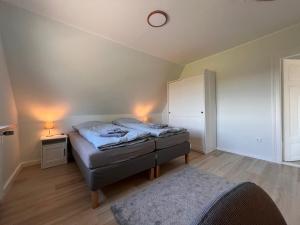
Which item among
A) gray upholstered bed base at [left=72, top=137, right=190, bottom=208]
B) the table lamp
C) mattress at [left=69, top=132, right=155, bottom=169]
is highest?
the table lamp

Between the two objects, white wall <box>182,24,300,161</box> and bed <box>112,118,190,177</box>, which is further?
white wall <box>182,24,300,161</box>

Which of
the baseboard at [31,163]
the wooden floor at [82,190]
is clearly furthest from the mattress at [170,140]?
the baseboard at [31,163]

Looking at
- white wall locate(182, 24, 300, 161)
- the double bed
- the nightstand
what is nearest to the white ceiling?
white wall locate(182, 24, 300, 161)

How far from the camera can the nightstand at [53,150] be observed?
8.52 feet

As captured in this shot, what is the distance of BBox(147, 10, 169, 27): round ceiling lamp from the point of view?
1948 millimetres

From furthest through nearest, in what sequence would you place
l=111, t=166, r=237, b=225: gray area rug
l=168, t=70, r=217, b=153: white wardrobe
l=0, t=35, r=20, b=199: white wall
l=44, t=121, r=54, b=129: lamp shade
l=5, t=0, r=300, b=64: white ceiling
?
1. l=168, t=70, r=217, b=153: white wardrobe
2. l=44, t=121, r=54, b=129: lamp shade
3. l=0, t=35, r=20, b=199: white wall
4. l=5, t=0, r=300, b=64: white ceiling
5. l=111, t=166, r=237, b=225: gray area rug

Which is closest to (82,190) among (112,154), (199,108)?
(112,154)

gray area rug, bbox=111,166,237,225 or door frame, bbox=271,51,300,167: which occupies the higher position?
door frame, bbox=271,51,300,167

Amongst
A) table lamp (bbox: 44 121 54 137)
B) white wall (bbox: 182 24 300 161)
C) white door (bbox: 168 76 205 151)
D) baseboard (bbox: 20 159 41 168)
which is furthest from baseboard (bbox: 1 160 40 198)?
white wall (bbox: 182 24 300 161)

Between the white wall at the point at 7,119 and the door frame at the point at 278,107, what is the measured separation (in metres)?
4.26

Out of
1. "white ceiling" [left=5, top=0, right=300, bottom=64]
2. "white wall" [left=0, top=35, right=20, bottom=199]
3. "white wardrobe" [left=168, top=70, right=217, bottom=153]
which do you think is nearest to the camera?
"white ceiling" [left=5, top=0, right=300, bottom=64]

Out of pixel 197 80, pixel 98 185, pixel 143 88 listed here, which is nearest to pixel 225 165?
pixel 197 80

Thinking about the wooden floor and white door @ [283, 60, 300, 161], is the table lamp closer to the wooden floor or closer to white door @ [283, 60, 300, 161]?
the wooden floor

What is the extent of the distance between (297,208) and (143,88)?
3309 millimetres
